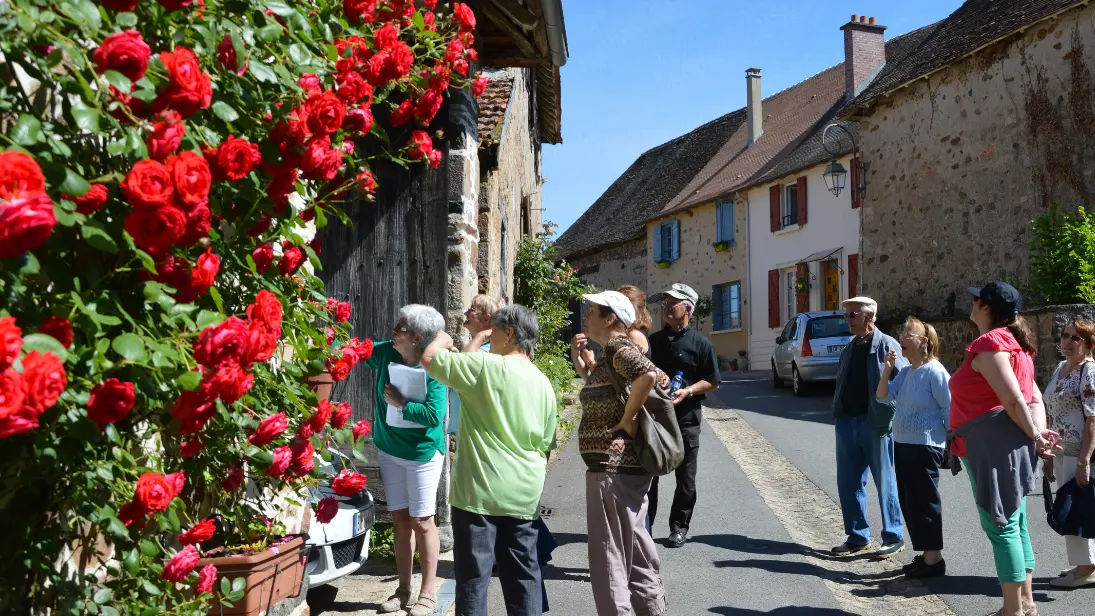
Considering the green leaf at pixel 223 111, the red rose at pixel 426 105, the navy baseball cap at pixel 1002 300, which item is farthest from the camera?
the navy baseball cap at pixel 1002 300

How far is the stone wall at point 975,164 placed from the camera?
1470cm

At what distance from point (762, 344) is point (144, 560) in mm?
25639

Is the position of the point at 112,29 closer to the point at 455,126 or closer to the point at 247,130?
the point at 247,130

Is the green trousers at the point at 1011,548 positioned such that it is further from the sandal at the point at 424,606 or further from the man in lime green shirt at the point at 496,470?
the sandal at the point at 424,606

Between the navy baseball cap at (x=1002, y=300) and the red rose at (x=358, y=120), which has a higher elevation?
the red rose at (x=358, y=120)

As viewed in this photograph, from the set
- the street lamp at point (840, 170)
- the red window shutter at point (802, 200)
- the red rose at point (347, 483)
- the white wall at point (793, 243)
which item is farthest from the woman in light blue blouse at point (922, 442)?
the red window shutter at point (802, 200)

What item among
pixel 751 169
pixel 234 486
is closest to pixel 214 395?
pixel 234 486

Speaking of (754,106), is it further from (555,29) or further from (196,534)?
(196,534)

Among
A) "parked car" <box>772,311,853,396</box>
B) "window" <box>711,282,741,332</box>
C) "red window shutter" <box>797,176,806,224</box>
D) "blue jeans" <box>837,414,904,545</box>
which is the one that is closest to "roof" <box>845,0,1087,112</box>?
"red window shutter" <box>797,176,806,224</box>

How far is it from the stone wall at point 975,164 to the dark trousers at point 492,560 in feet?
42.8

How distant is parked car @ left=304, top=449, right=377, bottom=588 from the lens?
200 inches

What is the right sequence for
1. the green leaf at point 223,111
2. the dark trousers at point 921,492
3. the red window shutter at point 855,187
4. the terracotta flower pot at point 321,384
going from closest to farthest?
1. the green leaf at point 223,111
2. the terracotta flower pot at point 321,384
3. the dark trousers at point 921,492
4. the red window shutter at point 855,187

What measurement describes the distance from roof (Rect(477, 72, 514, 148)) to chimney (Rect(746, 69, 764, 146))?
A: 22.5 meters

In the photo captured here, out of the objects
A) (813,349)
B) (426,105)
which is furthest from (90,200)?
(813,349)
